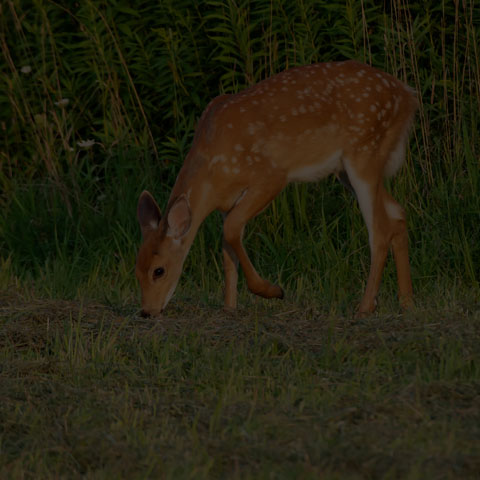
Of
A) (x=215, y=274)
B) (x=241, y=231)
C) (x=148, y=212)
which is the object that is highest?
(x=148, y=212)

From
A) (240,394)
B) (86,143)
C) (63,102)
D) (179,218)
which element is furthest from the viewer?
(63,102)

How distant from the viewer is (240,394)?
4.63m

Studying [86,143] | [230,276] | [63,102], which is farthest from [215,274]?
[63,102]

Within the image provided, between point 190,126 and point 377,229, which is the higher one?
point 377,229

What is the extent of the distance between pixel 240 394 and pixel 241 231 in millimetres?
2139

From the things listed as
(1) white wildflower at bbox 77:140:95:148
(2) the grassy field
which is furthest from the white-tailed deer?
(1) white wildflower at bbox 77:140:95:148

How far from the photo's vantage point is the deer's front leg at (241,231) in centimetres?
650

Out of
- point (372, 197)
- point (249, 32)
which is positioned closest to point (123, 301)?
point (372, 197)

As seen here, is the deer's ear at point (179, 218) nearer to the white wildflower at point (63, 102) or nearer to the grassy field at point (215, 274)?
the grassy field at point (215, 274)

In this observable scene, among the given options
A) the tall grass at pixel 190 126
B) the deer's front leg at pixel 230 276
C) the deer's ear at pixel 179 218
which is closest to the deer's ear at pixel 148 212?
the deer's ear at pixel 179 218

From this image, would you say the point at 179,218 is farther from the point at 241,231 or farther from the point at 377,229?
the point at 377,229

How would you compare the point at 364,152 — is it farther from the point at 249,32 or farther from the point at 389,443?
the point at 389,443

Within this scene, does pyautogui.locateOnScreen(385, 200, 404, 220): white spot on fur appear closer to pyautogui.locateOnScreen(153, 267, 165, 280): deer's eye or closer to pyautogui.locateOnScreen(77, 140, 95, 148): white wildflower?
pyautogui.locateOnScreen(153, 267, 165, 280): deer's eye

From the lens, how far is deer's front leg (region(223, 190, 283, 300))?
6.50 metres
